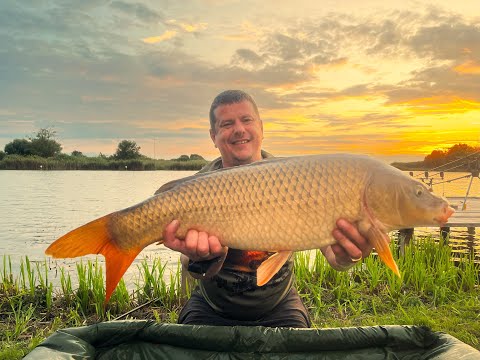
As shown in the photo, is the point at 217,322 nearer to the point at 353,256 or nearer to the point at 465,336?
the point at 353,256

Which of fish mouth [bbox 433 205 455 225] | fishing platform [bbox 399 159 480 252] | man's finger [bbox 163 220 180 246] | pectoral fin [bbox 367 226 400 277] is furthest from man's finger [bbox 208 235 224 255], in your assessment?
fishing platform [bbox 399 159 480 252]

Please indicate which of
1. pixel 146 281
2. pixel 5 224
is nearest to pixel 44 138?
pixel 5 224

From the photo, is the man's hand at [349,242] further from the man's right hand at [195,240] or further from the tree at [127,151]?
the tree at [127,151]

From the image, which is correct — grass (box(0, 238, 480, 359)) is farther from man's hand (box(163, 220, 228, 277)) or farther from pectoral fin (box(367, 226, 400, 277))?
pectoral fin (box(367, 226, 400, 277))

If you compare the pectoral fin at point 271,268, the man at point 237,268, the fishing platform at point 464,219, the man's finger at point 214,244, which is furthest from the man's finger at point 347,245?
the fishing platform at point 464,219

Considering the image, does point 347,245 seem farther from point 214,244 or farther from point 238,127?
point 238,127

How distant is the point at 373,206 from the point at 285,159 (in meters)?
0.35

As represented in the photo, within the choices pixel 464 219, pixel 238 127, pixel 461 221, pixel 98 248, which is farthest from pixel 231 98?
pixel 464 219

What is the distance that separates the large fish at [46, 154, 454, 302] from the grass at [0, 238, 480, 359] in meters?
1.41

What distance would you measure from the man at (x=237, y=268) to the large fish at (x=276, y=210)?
8 centimetres

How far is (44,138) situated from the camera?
139 feet

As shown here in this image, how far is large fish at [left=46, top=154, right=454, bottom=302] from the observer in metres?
1.61

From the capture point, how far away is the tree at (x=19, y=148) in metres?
42.3

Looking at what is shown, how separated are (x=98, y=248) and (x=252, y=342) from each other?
2.44 ft
